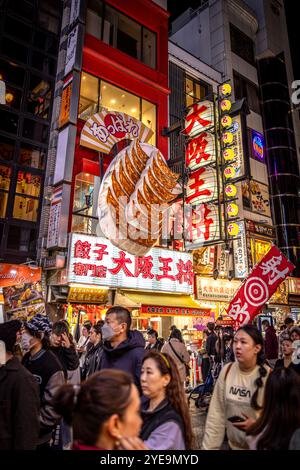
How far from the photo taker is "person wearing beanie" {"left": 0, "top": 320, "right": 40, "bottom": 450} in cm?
299

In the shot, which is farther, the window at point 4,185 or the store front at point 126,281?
the window at point 4,185

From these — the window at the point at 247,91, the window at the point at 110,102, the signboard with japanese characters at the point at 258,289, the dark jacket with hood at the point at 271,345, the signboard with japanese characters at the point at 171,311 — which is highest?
the window at the point at 247,91

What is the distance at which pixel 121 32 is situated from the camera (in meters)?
17.2

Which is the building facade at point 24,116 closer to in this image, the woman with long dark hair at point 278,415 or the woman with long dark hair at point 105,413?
the woman with long dark hair at point 278,415

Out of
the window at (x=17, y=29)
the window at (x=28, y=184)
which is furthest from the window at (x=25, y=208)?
the window at (x=17, y=29)

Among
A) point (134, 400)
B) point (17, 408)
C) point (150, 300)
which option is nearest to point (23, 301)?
point (17, 408)

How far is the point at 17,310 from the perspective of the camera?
7234 millimetres

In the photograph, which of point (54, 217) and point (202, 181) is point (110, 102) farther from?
point (54, 217)

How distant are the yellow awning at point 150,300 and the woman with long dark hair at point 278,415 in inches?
391

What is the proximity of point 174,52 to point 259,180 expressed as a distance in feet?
32.1

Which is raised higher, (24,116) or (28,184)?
(24,116)

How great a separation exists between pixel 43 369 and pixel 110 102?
14.4 m

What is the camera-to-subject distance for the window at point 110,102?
1515 cm

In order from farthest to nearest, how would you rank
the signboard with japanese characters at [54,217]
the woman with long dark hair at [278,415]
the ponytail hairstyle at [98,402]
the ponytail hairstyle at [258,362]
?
the signboard with japanese characters at [54,217], the ponytail hairstyle at [258,362], the woman with long dark hair at [278,415], the ponytail hairstyle at [98,402]
